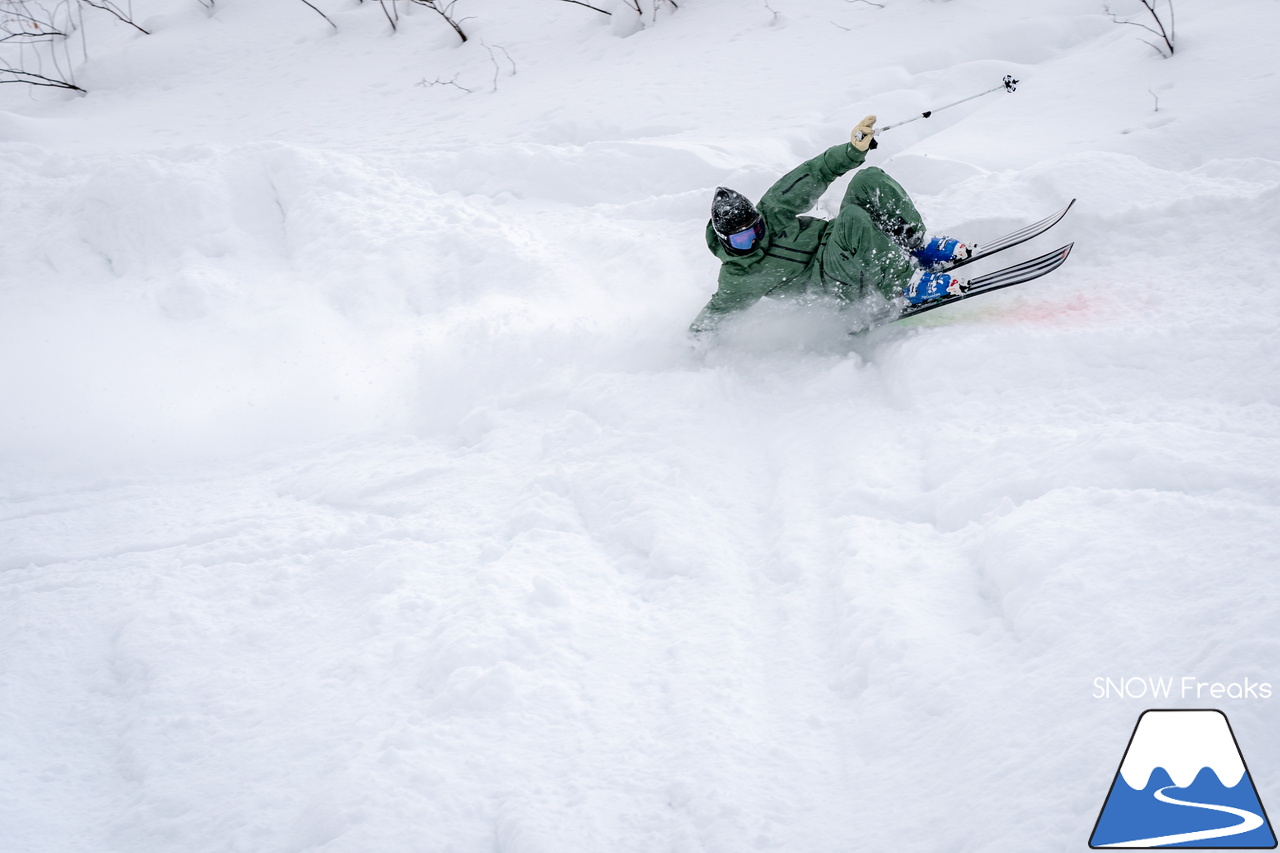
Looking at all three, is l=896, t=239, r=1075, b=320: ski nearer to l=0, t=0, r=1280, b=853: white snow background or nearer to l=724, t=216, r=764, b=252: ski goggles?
l=0, t=0, r=1280, b=853: white snow background

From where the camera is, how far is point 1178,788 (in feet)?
5.56

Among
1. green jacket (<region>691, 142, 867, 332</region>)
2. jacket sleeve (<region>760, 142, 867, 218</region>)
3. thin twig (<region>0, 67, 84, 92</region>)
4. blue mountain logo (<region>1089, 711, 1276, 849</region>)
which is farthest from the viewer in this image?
thin twig (<region>0, 67, 84, 92</region>)

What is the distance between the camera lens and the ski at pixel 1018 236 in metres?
3.60

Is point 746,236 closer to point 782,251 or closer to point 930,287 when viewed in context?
point 782,251

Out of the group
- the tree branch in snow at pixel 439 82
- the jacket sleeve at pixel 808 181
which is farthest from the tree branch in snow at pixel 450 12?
the jacket sleeve at pixel 808 181

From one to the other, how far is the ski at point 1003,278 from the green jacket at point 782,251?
1.57 ft

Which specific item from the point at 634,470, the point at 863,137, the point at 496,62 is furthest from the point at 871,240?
the point at 496,62

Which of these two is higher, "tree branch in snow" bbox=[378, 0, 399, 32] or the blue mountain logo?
"tree branch in snow" bbox=[378, 0, 399, 32]

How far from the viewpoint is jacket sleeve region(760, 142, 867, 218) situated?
3420 millimetres

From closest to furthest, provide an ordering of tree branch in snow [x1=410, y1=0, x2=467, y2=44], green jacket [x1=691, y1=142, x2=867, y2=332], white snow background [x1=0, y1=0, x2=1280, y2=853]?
white snow background [x1=0, y1=0, x2=1280, y2=853]
green jacket [x1=691, y1=142, x2=867, y2=332]
tree branch in snow [x1=410, y1=0, x2=467, y2=44]

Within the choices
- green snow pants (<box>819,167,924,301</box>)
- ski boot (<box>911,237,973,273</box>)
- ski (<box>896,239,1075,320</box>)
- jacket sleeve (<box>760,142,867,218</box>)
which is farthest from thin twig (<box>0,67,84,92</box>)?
ski (<box>896,239,1075,320</box>)

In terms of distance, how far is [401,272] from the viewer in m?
4.49

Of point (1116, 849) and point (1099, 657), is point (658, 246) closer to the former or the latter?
point (1099, 657)

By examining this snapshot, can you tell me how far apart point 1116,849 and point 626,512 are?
5.91 feet
